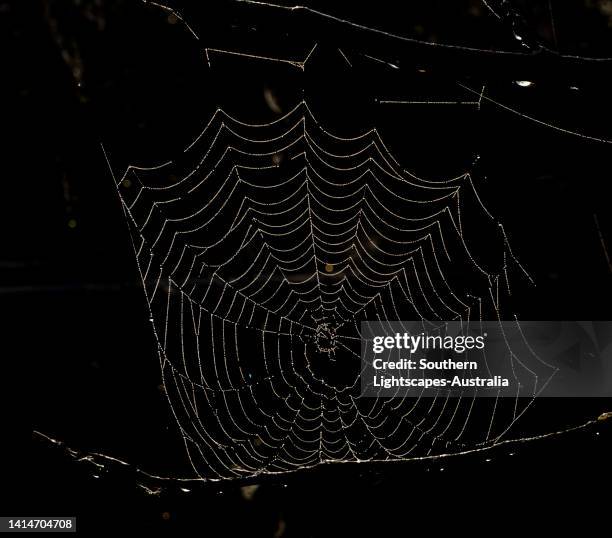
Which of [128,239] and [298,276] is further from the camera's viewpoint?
[298,276]

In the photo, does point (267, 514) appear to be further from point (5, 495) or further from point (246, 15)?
point (246, 15)

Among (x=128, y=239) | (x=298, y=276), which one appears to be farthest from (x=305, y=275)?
(x=128, y=239)

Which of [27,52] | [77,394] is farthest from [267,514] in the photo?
[27,52]

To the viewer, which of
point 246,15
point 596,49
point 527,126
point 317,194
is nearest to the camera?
point 246,15

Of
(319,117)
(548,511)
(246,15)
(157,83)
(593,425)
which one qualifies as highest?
(157,83)

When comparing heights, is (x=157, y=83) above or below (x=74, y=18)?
below

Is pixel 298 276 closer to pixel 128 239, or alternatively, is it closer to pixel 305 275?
pixel 305 275

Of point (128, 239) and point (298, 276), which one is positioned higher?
point (128, 239)

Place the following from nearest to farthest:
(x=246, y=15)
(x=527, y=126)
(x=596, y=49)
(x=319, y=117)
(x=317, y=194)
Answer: (x=246, y=15) < (x=527, y=126) < (x=596, y=49) < (x=319, y=117) < (x=317, y=194)
